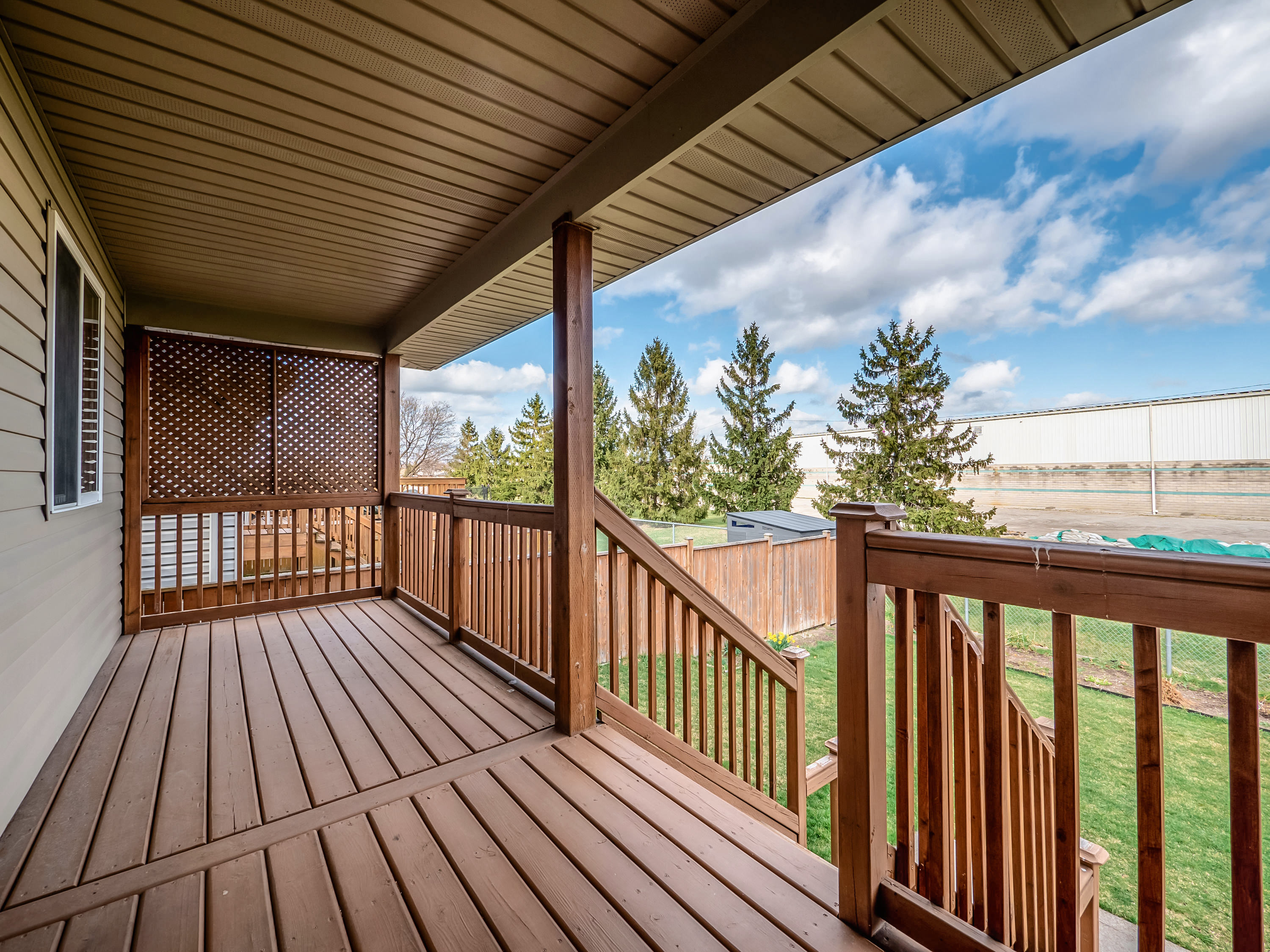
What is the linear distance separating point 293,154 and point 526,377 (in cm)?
3712

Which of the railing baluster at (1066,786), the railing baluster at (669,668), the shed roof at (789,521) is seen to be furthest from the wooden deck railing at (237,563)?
the shed roof at (789,521)

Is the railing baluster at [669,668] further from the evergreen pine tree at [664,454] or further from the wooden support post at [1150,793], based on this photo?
the evergreen pine tree at [664,454]

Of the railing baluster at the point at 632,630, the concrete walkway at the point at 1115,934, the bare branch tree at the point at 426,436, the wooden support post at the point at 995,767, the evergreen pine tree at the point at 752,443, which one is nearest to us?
the wooden support post at the point at 995,767

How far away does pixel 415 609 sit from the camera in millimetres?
4324

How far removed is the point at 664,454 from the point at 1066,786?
19.4m

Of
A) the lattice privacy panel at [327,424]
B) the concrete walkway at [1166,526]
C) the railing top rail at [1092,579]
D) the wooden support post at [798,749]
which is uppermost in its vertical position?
the lattice privacy panel at [327,424]

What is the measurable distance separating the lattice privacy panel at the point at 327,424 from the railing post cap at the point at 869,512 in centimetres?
462

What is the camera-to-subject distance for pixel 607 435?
69.7 feet

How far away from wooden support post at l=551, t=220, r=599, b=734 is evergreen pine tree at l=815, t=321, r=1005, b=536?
13.3m

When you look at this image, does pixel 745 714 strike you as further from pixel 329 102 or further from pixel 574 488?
pixel 329 102

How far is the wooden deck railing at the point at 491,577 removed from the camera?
2779 millimetres

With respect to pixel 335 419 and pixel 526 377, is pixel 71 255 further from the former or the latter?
pixel 526 377

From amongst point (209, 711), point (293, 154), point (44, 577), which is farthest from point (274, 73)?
point (209, 711)

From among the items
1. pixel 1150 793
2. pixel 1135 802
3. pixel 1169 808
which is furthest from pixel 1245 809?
pixel 1169 808
